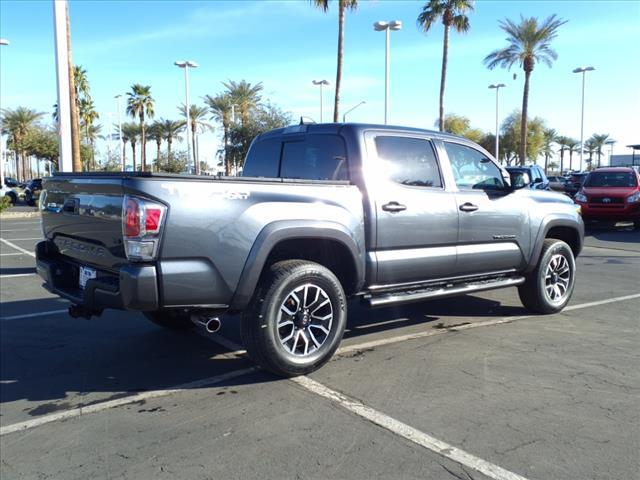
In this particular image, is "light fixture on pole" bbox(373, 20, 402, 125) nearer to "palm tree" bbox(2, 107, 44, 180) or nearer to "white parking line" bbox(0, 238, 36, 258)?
"white parking line" bbox(0, 238, 36, 258)

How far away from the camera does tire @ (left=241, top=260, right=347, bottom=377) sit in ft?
13.5

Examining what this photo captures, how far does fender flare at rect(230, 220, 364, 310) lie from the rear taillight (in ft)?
2.26

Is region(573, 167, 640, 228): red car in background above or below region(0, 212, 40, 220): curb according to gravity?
above

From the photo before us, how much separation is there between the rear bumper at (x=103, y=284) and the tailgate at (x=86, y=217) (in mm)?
110

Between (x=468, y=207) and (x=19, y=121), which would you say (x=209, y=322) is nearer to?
(x=468, y=207)

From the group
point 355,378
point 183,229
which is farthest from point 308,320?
point 183,229

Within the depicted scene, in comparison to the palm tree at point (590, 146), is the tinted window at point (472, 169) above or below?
Result: below

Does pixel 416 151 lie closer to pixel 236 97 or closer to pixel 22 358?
pixel 22 358

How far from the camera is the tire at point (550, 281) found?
6273 millimetres

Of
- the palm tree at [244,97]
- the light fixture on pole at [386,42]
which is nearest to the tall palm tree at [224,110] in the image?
the palm tree at [244,97]

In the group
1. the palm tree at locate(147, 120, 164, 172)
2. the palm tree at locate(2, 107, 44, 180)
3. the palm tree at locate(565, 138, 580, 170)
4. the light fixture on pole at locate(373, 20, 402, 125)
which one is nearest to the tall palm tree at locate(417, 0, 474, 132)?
the light fixture on pole at locate(373, 20, 402, 125)

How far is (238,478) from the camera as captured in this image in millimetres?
2936

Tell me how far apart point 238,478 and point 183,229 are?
1.59 m

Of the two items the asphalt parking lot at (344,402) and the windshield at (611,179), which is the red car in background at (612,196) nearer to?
the windshield at (611,179)
